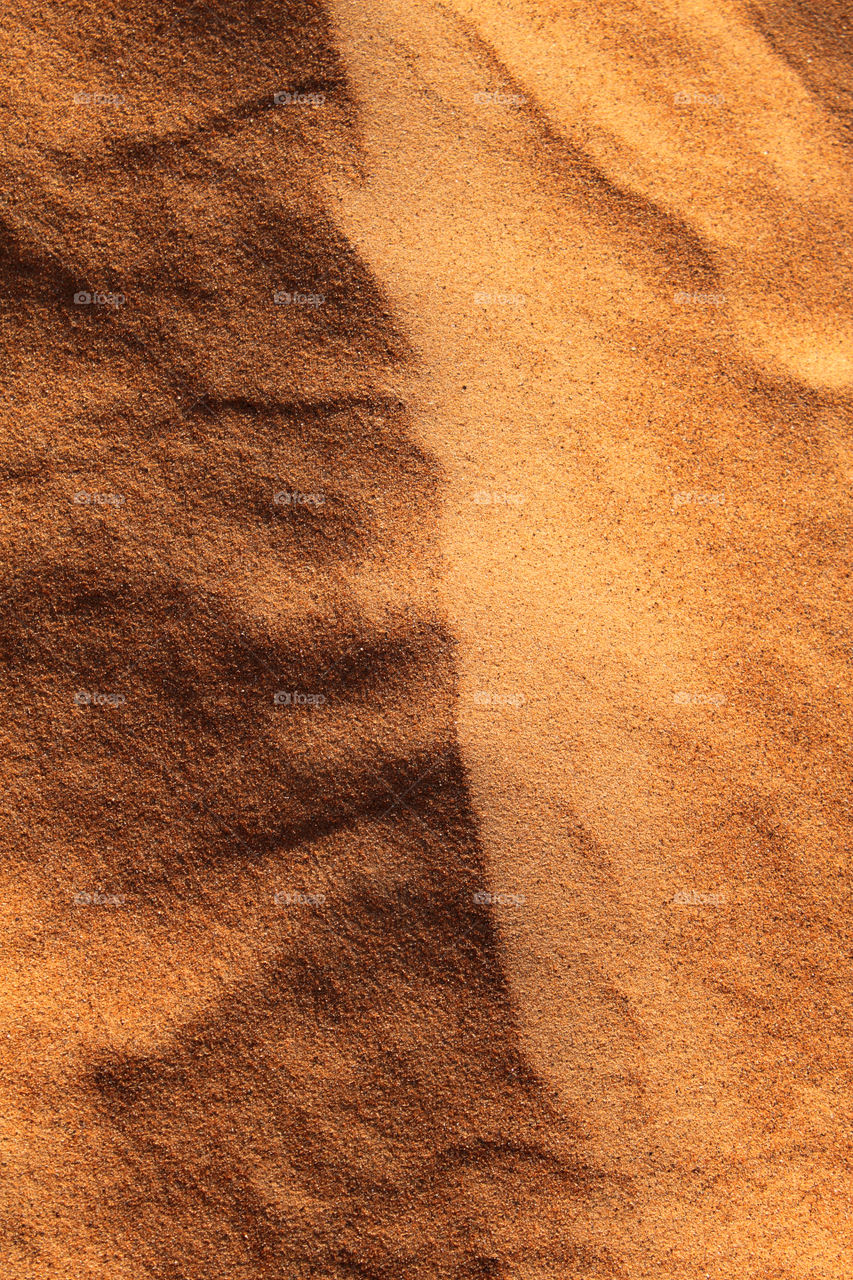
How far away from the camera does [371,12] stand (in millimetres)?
2293

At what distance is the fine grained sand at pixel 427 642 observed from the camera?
Result: 2162 millimetres

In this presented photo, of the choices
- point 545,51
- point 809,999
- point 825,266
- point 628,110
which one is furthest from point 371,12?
point 809,999

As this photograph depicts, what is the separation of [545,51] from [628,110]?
29 centimetres

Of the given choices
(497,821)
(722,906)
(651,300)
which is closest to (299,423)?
(651,300)

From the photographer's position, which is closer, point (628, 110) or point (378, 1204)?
point (378, 1204)

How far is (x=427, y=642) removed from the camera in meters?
2.22

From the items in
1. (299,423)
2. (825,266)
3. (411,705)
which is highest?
(825,266)

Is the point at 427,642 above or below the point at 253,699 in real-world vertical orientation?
above

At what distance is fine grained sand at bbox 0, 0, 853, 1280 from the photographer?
2.16 m

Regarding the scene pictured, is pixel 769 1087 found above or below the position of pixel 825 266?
below

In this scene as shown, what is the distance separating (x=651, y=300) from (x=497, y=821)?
61.9 inches

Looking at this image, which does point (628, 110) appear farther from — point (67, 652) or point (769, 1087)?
point (769, 1087)

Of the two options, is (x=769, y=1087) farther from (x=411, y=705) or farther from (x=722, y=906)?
(x=411, y=705)

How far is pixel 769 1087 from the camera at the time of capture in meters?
2.24
